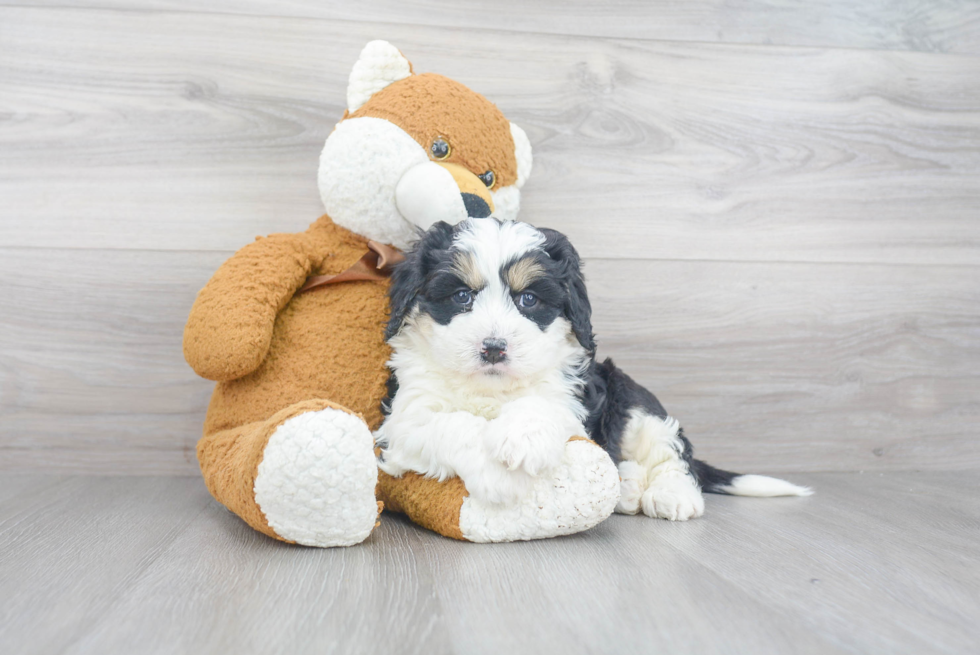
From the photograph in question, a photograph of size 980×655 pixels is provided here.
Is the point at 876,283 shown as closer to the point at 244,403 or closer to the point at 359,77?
the point at 359,77

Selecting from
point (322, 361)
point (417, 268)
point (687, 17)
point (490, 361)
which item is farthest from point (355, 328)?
point (687, 17)

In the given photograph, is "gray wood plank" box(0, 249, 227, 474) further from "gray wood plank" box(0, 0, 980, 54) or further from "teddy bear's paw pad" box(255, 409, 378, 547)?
"teddy bear's paw pad" box(255, 409, 378, 547)

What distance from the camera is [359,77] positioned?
4.51 feet

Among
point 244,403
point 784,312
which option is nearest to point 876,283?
point 784,312

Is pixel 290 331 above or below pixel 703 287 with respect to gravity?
below

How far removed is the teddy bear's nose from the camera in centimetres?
124

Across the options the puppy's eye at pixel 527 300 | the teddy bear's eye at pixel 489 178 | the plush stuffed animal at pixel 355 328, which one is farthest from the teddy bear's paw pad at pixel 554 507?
the teddy bear's eye at pixel 489 178

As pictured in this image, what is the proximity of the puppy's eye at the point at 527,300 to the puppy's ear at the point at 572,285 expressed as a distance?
57 mm

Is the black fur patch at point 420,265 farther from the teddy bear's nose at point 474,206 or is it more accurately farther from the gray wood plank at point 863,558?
the gray wood plank at point 863,558

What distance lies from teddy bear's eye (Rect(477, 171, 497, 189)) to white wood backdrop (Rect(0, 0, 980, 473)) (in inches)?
15.2

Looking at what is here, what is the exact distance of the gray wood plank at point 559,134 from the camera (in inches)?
64.4

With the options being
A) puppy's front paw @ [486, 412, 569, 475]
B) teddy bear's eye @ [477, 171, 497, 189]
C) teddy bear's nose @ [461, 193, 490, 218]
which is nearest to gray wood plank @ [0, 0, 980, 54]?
teddy bear's eye @ [477, 171, 497, 189]

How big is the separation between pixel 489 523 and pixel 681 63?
4.02 feet

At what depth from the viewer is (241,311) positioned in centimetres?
118
